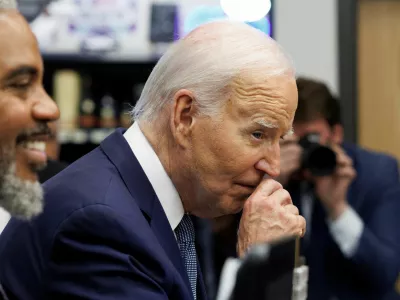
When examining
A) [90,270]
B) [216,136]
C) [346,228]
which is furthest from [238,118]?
[346,228]

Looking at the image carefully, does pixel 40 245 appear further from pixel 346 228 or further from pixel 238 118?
pixel 346 228

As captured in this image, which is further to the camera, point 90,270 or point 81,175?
point 81,175

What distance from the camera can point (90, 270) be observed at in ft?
4.36

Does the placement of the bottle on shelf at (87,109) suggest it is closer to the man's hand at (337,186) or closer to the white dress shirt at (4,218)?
the man's hand at (337,186)

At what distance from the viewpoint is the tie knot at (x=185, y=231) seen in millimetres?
1608

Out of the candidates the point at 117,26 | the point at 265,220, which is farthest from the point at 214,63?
the point at 117,26

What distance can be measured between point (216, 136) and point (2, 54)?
0.46 meters

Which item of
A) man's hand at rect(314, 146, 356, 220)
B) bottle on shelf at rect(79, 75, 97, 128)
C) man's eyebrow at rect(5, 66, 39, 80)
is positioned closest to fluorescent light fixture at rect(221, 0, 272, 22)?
bottle on shelf at rect(79, 75, 97, 128)

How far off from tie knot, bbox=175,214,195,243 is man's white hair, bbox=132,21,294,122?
8.6 inches

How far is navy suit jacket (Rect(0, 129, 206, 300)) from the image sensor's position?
52.5 inches

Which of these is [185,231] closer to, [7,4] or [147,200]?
[147,200]

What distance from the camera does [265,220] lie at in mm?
1569

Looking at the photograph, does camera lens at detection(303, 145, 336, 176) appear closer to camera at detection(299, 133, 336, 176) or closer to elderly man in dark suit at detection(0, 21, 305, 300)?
camera at detection(299, 133, 336, 176)

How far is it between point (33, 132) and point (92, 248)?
0.22 metres
